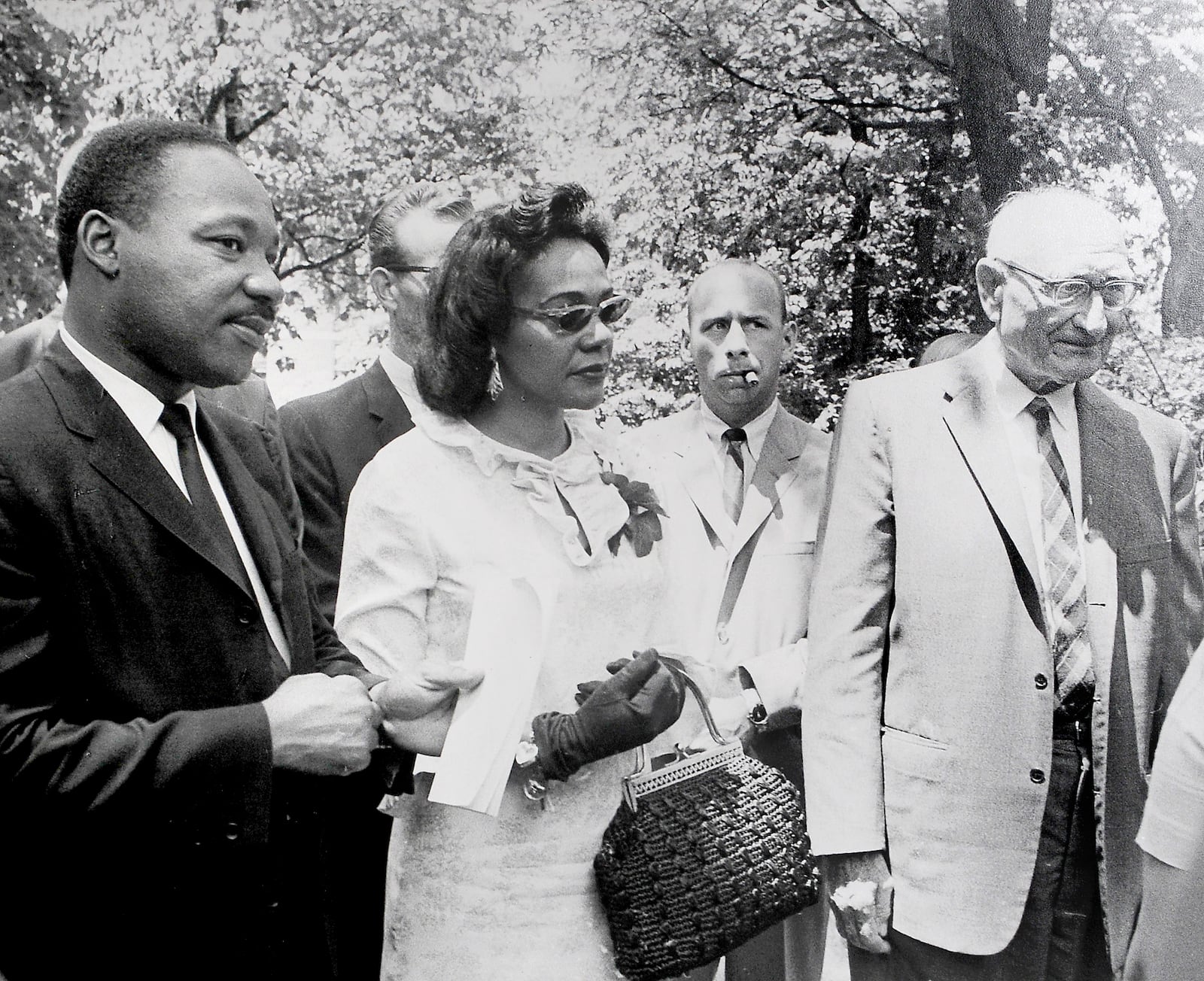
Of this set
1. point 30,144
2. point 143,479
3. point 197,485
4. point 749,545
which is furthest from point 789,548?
point 30,144

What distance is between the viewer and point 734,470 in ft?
8.75

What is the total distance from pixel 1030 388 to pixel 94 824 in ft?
6.34

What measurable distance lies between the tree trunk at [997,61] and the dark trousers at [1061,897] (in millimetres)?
1355

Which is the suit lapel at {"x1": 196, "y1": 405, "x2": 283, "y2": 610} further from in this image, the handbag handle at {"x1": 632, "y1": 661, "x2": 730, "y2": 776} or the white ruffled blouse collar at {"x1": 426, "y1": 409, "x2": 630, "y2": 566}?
the handbag handle at {"x1": 632, "y1": 661, "x2": 730, "y2": 776}

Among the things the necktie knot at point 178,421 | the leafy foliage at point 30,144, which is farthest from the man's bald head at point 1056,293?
the leafy foliage at point 30,144

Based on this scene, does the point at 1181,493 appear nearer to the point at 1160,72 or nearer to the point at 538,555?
the point at 1160,72

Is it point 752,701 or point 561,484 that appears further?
point 752,701

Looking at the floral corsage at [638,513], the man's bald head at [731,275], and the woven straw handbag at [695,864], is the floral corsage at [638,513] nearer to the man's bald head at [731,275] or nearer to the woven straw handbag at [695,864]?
the woven straw handbag at [695,864]

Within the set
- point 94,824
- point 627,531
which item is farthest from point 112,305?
point 627,531

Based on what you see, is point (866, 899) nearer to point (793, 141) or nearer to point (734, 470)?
point (734, 470)

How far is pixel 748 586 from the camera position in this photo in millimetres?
2555

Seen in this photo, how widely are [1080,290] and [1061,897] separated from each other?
126 cm

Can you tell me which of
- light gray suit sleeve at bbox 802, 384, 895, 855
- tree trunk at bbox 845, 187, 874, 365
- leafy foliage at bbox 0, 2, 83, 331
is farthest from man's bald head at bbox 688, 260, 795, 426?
leafy foliage at bbox 0, 2, 83, 331

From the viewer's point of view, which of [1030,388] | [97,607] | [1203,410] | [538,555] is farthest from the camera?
[1203,410]
